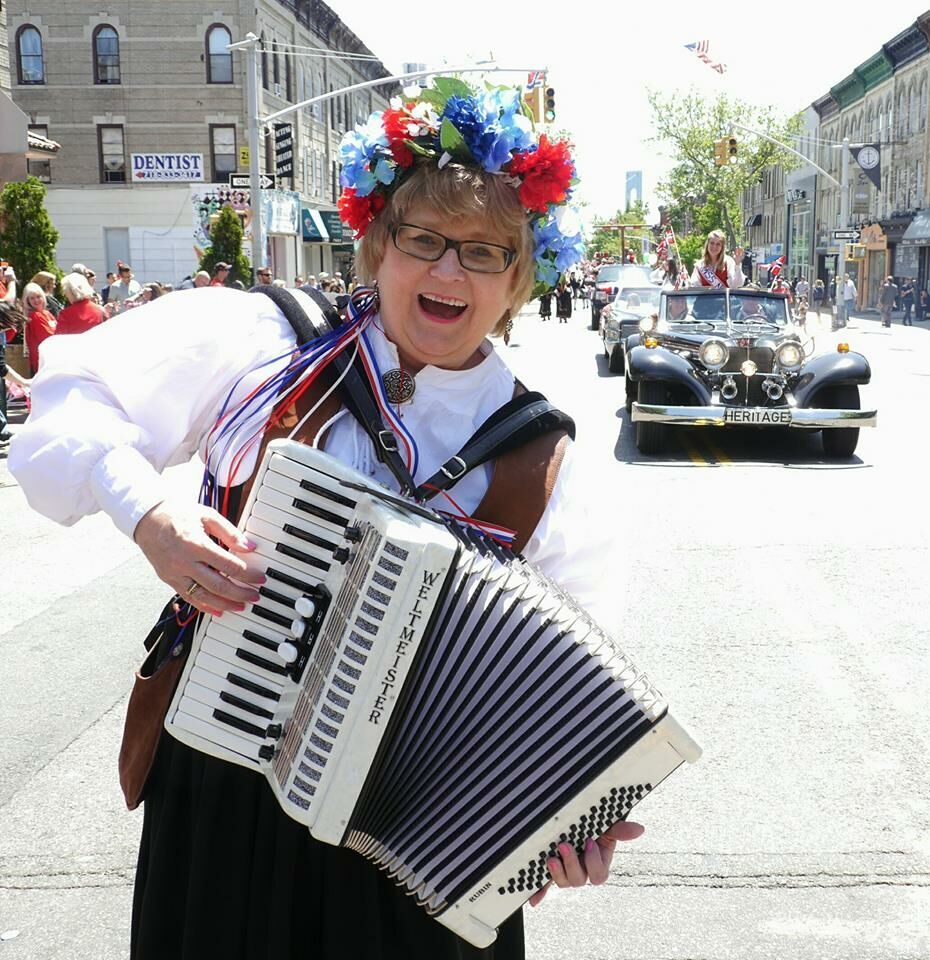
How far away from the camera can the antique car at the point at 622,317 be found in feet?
64.7

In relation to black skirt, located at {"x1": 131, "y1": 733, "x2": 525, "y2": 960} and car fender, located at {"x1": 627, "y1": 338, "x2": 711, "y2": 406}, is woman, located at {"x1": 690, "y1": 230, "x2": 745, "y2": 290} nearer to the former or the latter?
car fender, located at {"x1": 627, "y1": 338, "x2": 711, "y2": 406}

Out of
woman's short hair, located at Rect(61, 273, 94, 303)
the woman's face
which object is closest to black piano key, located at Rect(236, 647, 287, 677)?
the woman's face

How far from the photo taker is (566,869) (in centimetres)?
187

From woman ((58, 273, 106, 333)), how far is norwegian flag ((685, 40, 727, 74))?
88.8 feet

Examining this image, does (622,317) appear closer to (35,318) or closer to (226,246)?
(35,318)

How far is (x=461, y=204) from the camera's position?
2127 mm

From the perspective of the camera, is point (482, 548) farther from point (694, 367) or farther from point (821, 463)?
point (694, 367)

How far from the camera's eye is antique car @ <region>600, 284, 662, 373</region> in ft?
64.7

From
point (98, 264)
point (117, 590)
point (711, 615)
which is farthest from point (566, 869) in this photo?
point (98, 264)

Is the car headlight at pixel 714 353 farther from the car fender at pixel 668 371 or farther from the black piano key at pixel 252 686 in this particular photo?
the black piano key at pixel 252 686

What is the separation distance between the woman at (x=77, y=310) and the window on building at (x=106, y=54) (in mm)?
26005

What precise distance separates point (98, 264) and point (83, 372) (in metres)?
37.4

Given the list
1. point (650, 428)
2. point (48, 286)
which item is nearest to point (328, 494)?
point (650, 428)

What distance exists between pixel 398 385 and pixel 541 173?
47 centimetres
